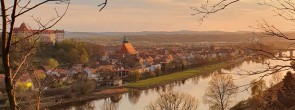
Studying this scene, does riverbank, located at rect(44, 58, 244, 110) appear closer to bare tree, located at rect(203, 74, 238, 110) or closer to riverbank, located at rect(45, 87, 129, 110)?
riverbank, located at rect(45, 87, 129, 110)

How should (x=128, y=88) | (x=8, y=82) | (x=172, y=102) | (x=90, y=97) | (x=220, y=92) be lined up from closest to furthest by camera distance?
(x=8, y=82) → (x=172, y=102) → (x=220, y=92) → (x=90, y=97) → (x=128, y=88)

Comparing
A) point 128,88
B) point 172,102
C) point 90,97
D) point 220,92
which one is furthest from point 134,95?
point 172,102

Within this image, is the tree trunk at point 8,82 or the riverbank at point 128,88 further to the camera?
the riverbank at point 128,88

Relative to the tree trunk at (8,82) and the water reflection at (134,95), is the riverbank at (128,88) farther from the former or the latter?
the tree trunk at (8,82)

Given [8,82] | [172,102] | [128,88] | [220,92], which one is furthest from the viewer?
[128,88]

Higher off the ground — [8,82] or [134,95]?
[8,82]

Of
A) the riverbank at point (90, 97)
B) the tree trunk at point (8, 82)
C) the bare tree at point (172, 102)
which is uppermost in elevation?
the tree trunk at point (8, 82)

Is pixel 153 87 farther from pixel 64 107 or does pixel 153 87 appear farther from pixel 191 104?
pixel 191 104

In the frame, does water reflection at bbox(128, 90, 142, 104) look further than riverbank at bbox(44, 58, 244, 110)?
No

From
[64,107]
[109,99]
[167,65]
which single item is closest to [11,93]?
[64,107]

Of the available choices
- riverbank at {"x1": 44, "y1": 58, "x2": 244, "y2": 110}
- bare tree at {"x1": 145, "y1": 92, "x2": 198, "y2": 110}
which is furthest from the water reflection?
bare tree at {"x1": 145, "y1": 92, "x2": 198, "y2": 110}

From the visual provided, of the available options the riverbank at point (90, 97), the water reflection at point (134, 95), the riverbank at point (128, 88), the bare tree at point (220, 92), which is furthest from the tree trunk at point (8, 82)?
the water reflection at point (134, 95)

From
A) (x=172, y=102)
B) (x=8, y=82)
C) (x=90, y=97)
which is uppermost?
(x=8, y=82)

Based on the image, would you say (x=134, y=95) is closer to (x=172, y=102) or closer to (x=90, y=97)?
(x=90, y=97)
